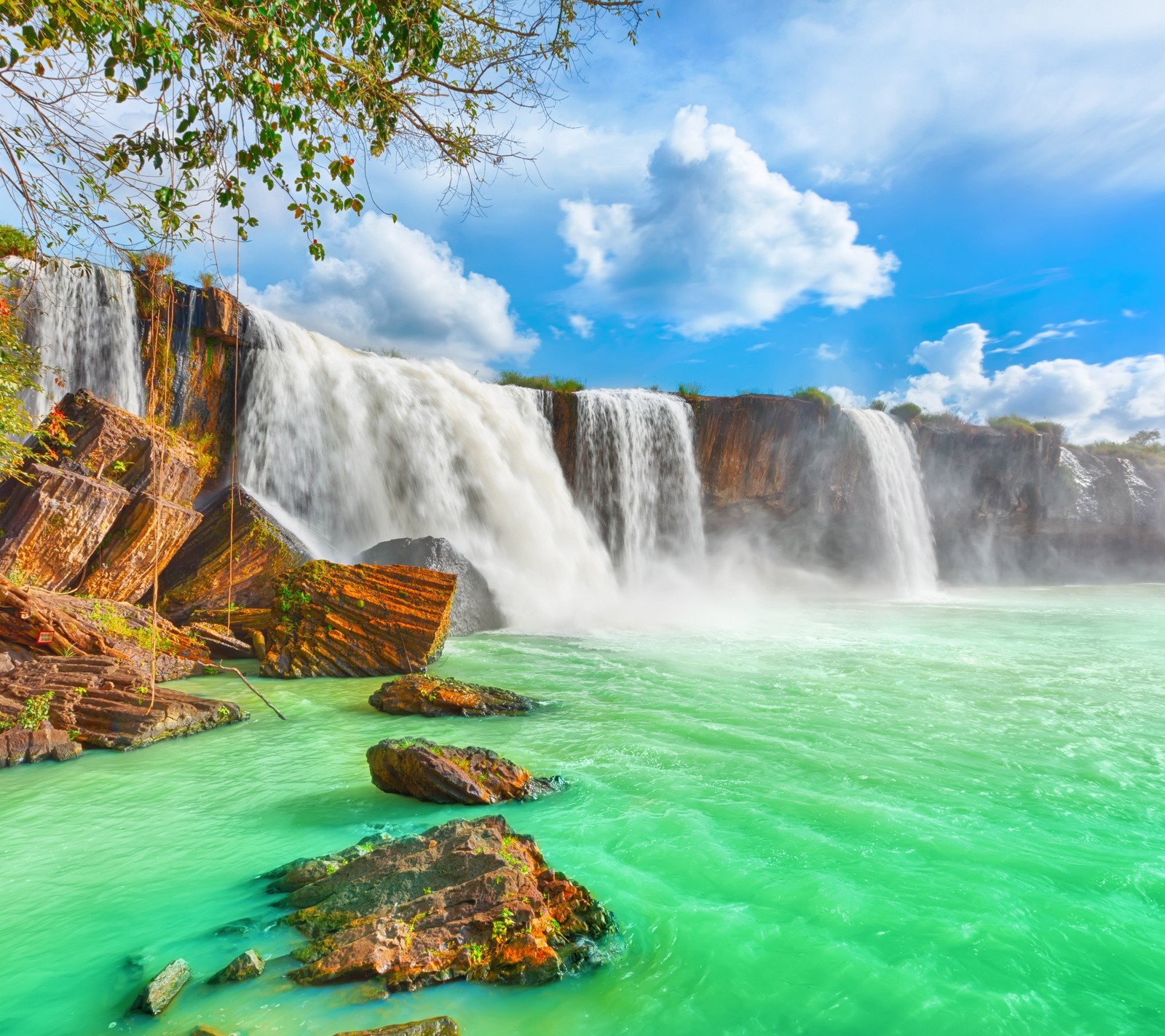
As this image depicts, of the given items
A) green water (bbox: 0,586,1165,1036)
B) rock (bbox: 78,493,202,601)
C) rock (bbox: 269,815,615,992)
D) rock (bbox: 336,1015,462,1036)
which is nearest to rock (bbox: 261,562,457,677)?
green water (bbox: 0,586,1165,1036)

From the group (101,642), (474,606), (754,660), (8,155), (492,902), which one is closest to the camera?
(492,902)

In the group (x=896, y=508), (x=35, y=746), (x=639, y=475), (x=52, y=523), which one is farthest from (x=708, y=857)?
(x=896, y=508)

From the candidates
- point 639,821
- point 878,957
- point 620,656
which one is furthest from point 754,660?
point 878,957

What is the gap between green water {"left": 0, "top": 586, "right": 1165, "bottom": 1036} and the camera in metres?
2.32

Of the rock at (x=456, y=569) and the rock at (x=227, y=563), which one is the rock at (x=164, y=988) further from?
the rock at (x=456, y=569)

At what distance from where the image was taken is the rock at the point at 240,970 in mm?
2273

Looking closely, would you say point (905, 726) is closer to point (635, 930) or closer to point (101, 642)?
point (635, 930)

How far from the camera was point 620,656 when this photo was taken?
931 centimetres

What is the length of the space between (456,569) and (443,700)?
4.66m

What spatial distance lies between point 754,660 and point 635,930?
22.3 ft

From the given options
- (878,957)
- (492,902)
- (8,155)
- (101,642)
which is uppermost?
(8,155)

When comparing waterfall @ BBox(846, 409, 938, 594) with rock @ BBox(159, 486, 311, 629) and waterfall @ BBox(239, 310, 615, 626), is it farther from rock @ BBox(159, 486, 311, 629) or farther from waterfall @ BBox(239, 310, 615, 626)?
rock @ BBox(159, 486, 311, 629)

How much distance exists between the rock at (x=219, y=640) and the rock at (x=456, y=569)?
233 cm

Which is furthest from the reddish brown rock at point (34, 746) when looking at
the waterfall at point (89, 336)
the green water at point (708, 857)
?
the waterfall at point (89, 336)
